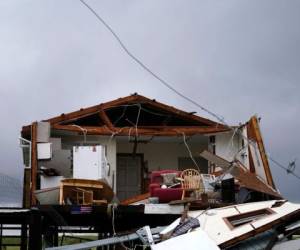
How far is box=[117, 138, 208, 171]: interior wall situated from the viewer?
1945 cm

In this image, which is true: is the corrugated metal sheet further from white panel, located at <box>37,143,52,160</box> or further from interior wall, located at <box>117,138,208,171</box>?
interior wall, located at <box>117,138,208,171</box>

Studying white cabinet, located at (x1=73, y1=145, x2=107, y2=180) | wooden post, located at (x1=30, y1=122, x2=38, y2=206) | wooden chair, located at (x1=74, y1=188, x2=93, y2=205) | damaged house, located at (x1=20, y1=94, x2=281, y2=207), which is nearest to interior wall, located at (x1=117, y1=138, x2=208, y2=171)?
damaged house, located at (x1=20, y1=94, x2=281, y2=207)

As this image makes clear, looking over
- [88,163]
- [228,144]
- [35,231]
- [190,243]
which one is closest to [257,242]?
[190,243]

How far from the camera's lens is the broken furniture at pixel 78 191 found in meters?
13.5

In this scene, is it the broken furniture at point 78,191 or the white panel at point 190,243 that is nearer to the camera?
the white panel at point 190,243

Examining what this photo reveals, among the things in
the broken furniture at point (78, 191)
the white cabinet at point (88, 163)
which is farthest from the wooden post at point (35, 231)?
the white cabinet at point (88, 163)

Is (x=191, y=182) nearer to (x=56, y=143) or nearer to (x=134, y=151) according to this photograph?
(x=56, y=143)

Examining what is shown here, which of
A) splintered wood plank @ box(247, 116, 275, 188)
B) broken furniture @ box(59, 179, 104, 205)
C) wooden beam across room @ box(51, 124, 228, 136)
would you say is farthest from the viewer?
wooden beam across room @ box(51, 124, 228, 136)

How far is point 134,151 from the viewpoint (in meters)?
19.1

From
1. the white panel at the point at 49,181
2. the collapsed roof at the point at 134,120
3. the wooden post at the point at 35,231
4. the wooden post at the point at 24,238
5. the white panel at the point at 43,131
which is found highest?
the collapsed roof at the point at 134,120

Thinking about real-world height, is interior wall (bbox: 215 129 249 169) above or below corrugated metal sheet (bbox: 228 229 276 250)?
above

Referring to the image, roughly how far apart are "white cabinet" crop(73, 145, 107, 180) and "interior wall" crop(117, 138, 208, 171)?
4116 mm

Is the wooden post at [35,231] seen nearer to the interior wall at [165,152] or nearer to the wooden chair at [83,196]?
the wooden chair at [83,196]

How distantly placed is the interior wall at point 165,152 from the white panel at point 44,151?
437 centimetres
